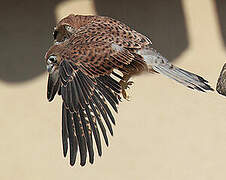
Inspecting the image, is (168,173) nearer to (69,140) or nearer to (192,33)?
(192,33)

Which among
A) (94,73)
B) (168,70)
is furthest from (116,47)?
(168,70)

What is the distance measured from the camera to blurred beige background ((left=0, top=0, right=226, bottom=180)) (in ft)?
19.6

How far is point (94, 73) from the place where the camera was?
11.6ft

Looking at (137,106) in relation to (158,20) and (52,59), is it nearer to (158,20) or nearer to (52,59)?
(158,20)

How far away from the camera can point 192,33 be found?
5.99 m

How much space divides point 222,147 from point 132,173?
2.51ft

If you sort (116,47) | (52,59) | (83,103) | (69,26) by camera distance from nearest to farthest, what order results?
(83,103) → (116,47) → (52,59) → (69,26)

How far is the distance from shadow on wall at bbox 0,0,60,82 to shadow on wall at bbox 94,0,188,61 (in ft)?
1.66

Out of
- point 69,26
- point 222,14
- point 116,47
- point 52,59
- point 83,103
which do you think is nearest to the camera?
point 83,103

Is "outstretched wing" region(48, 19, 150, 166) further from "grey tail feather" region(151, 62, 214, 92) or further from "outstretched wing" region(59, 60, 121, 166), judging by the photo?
"grey tail feather" region(151, 62, 214, 92)

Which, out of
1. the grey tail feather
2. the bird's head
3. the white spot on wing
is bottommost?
the grey tail feather

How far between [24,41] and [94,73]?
2.63 m

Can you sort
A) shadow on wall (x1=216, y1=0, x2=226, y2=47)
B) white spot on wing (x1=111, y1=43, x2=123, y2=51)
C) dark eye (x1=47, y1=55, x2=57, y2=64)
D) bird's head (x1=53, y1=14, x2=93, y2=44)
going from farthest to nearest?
shadow on wall (x1=216, y1=0, x2=226, y2=47), bird's head (x1=53, y1=14, x2=93, y2=44), dark eye (x1=47, y1=55, x2=57, y2=64), white spot on wing (x1=111, y1=43, x2=123, y2=51)

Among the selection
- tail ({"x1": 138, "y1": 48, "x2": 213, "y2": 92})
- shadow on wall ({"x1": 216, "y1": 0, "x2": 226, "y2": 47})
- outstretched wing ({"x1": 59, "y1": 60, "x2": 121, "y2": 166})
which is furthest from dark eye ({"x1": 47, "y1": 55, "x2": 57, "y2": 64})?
shadow on wall ({"x1": 216, "y1": 0, "x2": 226, "y2": 47})
